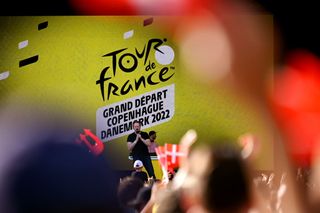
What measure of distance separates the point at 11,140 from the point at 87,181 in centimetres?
390

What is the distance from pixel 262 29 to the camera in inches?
192

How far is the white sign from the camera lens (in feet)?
15.8

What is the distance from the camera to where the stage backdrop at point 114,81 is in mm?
4758

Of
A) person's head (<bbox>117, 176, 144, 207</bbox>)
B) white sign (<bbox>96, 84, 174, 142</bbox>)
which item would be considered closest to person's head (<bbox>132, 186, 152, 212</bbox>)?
person's head (<bbox>117, 176, 144, 207</bbox>)

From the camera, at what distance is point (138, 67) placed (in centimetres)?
482

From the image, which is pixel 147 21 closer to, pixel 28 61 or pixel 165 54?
pixel 165 54

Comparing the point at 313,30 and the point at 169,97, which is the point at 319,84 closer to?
the point at 313,30

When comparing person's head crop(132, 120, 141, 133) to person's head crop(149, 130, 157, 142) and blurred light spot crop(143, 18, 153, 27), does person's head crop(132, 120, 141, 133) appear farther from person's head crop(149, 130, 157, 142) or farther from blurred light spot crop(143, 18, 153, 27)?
blurred light spot crop(143, 18, 153, 27)

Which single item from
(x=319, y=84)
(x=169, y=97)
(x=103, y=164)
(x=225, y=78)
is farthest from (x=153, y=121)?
(x=103, y=164)

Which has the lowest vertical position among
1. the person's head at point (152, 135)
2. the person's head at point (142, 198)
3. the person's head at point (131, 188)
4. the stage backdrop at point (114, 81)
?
the person's head at point (142, 198)

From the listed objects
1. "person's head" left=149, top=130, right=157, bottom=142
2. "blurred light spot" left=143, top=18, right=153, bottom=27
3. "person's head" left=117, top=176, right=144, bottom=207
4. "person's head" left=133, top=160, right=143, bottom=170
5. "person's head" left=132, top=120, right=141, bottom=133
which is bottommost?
"person's head" left=117, top=176, right=144, bottom=207

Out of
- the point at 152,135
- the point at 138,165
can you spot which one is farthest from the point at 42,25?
the point at 138,165

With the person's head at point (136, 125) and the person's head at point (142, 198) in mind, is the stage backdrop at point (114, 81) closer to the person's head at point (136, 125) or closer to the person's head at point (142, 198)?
the person's head at point (136, 125)

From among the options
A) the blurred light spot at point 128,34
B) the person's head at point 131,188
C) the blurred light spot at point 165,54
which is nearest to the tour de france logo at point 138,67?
the blurred light spot at point 165,54
